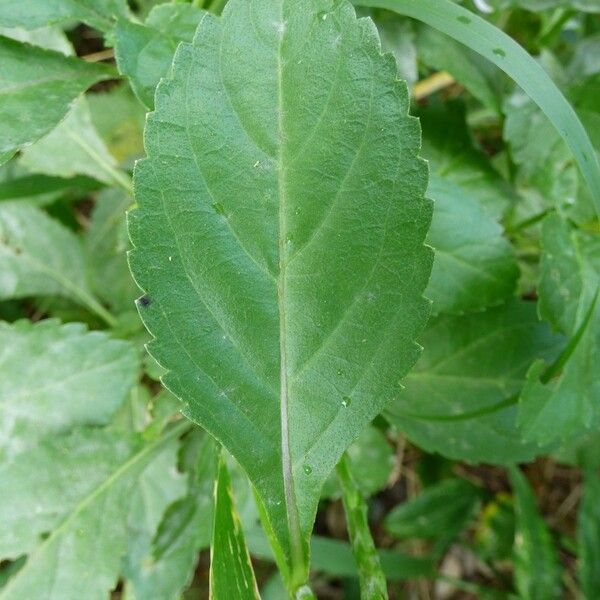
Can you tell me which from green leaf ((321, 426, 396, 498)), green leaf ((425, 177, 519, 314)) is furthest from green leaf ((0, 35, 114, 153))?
green leaf ((321, 426, 396, 498))

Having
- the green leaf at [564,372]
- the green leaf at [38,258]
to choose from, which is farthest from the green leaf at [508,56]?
the green leaf at [38,258]

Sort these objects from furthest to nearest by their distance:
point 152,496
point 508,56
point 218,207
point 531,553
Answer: point 531,553, point 152,496, point 508,56, point 218,207

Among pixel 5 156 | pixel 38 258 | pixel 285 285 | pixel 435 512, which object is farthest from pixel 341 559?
pixel 5 156

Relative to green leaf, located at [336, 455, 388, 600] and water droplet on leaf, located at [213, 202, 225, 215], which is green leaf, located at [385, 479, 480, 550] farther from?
water droplet on leaf, located at [213, 202, 225, 215]

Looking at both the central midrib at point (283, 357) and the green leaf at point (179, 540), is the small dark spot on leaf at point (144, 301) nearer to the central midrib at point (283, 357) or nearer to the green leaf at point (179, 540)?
the central midrib at point (283, 357)

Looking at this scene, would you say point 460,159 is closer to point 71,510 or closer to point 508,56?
point 508,56

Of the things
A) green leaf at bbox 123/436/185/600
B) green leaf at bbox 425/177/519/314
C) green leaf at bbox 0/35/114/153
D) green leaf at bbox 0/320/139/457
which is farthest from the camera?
green leaf at bbox 123/436/185/600
